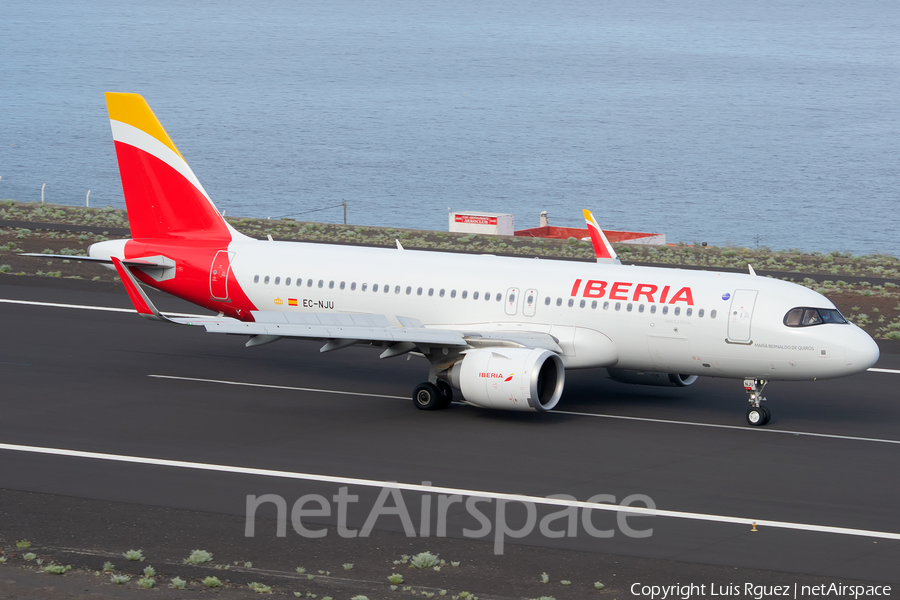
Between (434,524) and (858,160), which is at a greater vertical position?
(858,160)

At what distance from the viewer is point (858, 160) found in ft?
485

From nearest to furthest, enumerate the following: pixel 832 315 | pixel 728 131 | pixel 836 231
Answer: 1. pixel 832 315
2. pixel 836 231
3. pixel 728 131

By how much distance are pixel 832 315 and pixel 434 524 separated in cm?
1215

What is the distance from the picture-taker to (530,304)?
27.2 metres

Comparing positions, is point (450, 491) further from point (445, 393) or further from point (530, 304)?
point (530, 304)

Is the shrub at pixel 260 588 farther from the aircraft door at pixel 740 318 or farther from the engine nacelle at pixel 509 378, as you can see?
the aircraft door at pixel 740 318

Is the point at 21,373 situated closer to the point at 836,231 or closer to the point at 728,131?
the point at 836,231

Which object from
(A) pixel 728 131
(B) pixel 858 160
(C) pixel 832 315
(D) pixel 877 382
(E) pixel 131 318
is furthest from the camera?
→ (A) pixel 728 131

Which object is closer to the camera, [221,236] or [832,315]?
[832,315]

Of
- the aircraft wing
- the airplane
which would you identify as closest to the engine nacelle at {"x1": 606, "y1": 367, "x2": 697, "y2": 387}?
the airplane

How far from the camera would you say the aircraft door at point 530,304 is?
2720 centimetres

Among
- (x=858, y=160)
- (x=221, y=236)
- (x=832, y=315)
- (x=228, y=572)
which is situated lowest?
(x=228, y=572)

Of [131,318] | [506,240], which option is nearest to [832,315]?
[131,318]

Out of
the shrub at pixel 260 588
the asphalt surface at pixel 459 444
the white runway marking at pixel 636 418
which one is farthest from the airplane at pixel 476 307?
the shrub at pixel 260 588
